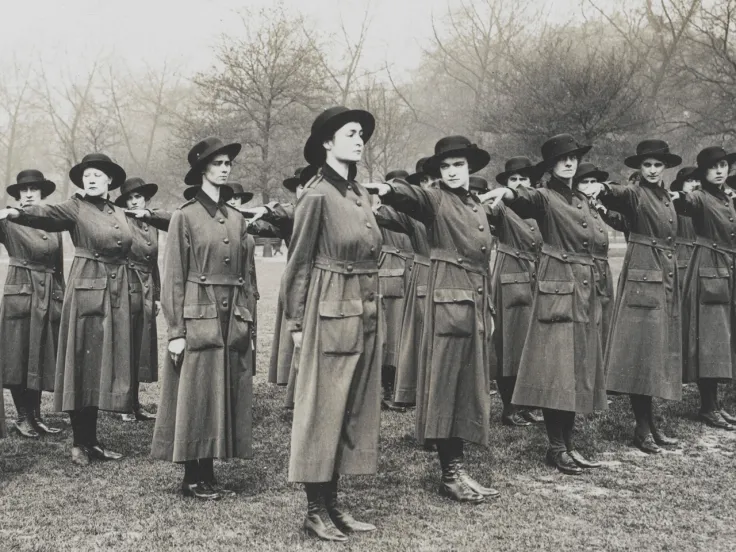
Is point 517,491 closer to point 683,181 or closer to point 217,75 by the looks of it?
point 683,181

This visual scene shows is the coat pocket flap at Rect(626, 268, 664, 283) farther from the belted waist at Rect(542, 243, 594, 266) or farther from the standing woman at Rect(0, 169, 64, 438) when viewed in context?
the standing woman at Rect(0, 169, 64, 438)

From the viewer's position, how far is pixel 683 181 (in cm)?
841

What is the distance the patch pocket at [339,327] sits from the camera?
425 centimetres

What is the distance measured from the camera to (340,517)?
431 centimetres

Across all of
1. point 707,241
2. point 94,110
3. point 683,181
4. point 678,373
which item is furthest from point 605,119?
point 94,110

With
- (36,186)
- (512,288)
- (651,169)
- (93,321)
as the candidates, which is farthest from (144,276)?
(651,169)

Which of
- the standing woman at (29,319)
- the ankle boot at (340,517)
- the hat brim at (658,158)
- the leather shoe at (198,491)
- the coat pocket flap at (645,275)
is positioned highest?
the hat brim at (658,158)

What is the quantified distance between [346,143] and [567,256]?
2063 millimetres

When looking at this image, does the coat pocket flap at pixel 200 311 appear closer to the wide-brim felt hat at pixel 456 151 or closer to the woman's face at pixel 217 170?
the woman's face at pixel 217 170

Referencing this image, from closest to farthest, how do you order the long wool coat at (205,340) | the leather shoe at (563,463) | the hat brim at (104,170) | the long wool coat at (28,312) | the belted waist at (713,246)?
the long wool coat at (205,340) < the leather shoe at (563,463) < the hat brim at (104,170) < the long wool coat at (28,312) < the belted waist at (713,246)

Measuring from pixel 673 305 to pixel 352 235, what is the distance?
10.7ft

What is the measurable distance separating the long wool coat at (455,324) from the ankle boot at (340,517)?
81 centimetres

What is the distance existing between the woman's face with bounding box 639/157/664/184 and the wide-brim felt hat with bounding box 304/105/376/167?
2.76 meters

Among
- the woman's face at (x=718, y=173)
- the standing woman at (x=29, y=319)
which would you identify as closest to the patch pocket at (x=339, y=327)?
the standing woman at (x=29, y=319)
